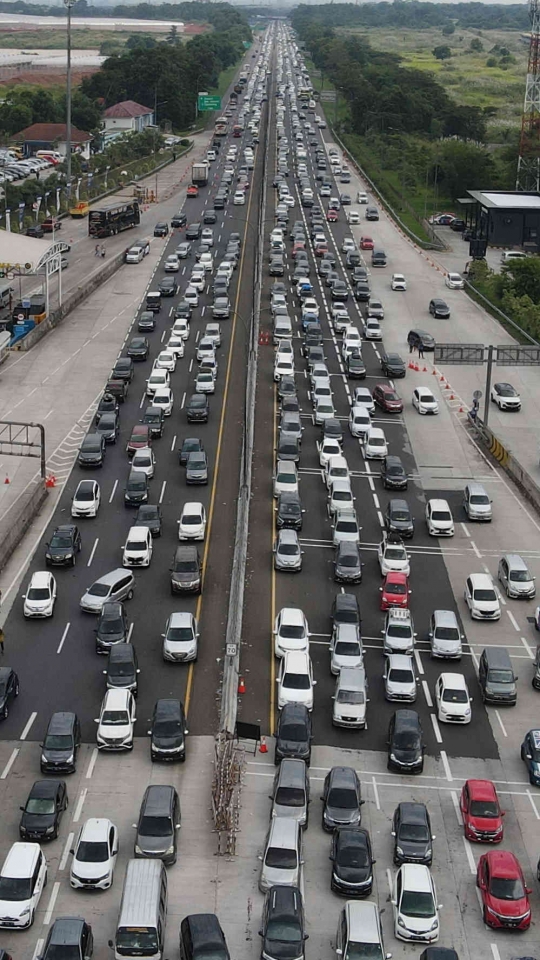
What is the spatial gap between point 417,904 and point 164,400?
149 feet

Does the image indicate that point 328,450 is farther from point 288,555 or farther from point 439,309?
point 439,309

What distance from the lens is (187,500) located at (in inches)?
2522

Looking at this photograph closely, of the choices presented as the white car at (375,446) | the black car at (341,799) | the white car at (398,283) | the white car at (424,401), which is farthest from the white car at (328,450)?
the white car at (398,283)

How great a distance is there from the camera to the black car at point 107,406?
74688 mm

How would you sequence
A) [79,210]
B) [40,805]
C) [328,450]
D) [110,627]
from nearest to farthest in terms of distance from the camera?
[40,805] < [110,627] < [328,450] < [79,210]

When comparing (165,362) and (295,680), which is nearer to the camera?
(295,680)

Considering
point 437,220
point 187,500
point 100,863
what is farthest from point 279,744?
point 437,220

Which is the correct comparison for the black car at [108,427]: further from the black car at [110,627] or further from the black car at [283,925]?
the black car at [283,925]

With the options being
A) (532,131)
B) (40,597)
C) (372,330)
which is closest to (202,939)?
(40,597)

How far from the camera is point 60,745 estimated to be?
1640 inches

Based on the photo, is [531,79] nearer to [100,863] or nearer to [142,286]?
[142,286]

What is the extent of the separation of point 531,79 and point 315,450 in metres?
92.0

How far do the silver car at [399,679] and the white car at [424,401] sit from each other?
3363 centimetres

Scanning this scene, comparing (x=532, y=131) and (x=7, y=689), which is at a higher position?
(x=532, y=131)
